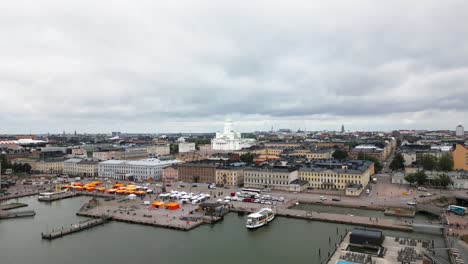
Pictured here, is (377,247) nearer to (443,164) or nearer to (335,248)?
(335,248)

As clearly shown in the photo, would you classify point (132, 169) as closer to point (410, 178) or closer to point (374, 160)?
point (410, 178)

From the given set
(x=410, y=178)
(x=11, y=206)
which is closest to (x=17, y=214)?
(x=11, y=206)

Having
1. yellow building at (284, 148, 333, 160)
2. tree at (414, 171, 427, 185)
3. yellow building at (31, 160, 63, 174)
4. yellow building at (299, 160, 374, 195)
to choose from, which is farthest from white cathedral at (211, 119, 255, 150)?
tree at (414, 171, 427, 185)

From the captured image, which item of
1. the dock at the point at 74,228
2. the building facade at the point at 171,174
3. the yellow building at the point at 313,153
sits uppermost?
the yellow building at the point at 313,153

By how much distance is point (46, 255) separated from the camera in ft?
70.5

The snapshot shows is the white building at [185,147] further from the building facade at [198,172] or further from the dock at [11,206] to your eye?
the dock at [11,206]

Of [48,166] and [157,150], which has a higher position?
[157,150]

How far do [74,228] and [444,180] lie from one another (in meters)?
34.6

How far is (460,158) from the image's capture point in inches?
1934

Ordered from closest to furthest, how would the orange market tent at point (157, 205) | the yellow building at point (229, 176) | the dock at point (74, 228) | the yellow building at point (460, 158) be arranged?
the dock at point (74, 228)
the orange market tent at point (157, 205)
the yellow building at point (229, 176)
the yellow building at point (460, 158)

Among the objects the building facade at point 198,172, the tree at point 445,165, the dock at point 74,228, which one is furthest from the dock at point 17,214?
the tree at point 445,165

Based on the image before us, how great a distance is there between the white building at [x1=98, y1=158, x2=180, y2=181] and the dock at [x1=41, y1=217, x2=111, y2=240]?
20.8 metres

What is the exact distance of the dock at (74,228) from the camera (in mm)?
24531

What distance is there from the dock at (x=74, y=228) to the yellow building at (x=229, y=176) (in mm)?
17531
